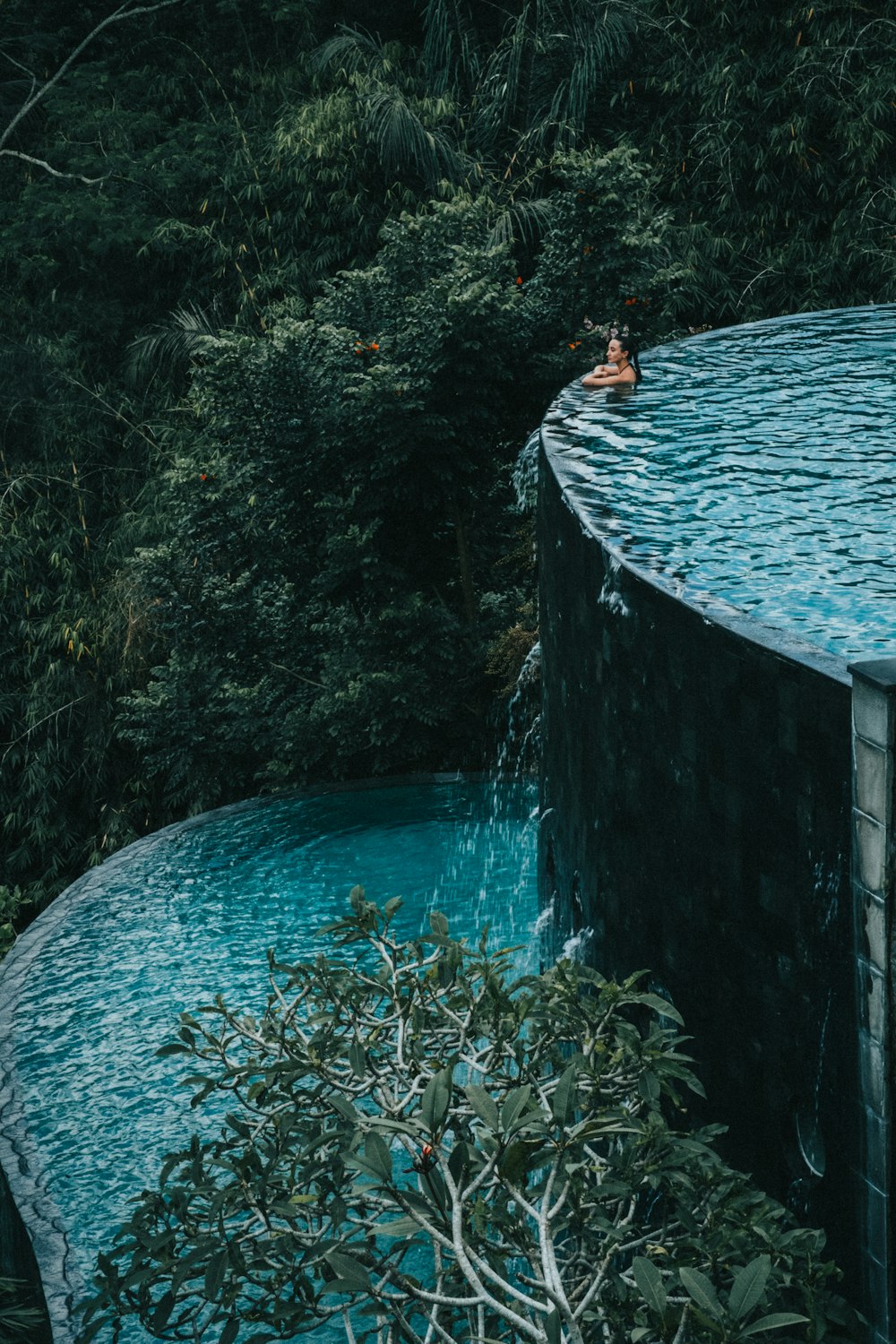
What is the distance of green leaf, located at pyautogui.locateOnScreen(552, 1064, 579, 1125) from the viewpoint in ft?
7.10

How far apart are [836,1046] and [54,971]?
480 cm

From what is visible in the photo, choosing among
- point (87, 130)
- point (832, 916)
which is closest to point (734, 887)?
point (832, 916)

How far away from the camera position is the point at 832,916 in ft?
7.77

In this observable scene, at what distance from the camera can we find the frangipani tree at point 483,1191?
6.82 feet

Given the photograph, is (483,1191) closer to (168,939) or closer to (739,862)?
(739,862)

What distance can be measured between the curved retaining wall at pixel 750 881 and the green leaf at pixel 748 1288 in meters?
0.42

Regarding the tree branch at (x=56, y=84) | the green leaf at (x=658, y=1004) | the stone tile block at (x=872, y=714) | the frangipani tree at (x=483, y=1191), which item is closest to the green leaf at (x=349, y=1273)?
the frangipani tree at (x=483, y=1191)

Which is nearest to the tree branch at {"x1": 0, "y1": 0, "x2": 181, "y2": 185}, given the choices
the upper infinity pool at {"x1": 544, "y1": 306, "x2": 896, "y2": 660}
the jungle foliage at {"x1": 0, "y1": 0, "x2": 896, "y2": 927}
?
the jungle foliage at {"x1": 0, "y1": 0, "x2": 896, "y2": 927}

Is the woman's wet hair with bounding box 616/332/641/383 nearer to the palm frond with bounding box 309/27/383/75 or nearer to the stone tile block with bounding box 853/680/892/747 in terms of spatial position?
the stone tile block with bounding box 853/680/892/747

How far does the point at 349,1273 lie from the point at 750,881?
3.49 feet

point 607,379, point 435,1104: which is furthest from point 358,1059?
point 607,379

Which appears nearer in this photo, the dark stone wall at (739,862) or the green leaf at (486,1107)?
the green leaf at (486,1107)

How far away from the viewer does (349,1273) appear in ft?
6.69

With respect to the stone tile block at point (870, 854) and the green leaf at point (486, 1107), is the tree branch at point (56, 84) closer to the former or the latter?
the stone tile block at point (870, 854)
